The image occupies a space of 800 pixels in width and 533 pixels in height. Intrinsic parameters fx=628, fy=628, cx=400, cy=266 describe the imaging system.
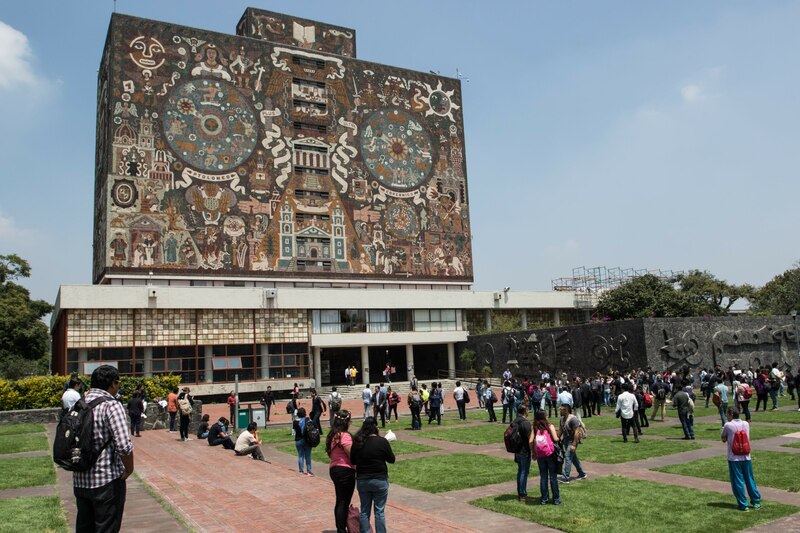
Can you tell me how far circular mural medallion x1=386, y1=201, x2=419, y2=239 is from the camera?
53.2 m

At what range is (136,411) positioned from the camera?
22.9 m

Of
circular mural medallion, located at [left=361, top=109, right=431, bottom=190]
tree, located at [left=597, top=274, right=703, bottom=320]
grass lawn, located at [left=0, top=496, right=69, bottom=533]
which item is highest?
circular mural medallion, located at [left=361, top=109, right=431, bottom=190]

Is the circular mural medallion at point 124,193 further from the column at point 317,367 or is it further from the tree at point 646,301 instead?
the tree at point 646,301

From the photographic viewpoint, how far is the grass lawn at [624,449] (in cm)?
1535

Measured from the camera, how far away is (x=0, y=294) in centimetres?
5547

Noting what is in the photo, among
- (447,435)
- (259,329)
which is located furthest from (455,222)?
(447,435)

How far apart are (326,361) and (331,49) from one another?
26956 millimetres

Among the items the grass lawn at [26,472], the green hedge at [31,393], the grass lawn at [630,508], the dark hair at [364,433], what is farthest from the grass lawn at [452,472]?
the green hedge at [31,393]

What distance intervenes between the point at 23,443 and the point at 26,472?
21.6 ft

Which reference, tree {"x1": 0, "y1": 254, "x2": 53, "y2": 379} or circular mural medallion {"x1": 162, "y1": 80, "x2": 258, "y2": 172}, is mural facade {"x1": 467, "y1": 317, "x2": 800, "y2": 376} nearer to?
circular mural medallion {"x1": 162, "y1": 80, "x2": 258, "y2": 172}

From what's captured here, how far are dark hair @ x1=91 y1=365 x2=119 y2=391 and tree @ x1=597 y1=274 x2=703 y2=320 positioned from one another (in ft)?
179

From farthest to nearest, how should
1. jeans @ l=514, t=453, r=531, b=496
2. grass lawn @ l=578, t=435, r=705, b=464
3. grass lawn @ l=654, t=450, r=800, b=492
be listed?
1. grass lawn @ l=578, t=435, r=705, b=464
2. grass lawn @ l=654, t=450, r=800, b=492
3. jeans @ l=514, t=453, r=531, b=496

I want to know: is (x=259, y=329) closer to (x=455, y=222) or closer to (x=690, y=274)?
(x=455, y=222)

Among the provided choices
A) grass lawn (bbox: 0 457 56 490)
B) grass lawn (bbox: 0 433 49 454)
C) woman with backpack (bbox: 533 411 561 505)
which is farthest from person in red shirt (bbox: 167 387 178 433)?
woman with backpack (bbox: 533 411 561 505)
